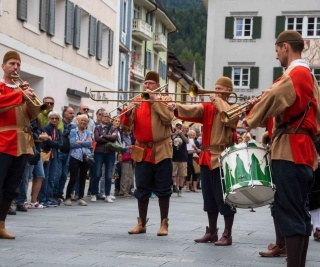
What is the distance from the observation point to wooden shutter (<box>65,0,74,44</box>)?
2473 cm

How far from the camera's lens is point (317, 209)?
9.90 m

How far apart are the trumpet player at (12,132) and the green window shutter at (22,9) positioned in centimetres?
1192

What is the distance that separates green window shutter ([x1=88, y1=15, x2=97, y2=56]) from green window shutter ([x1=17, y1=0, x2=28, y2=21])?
684cm

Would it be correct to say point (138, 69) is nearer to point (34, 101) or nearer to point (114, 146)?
point (114, 146)

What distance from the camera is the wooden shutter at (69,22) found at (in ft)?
81.1

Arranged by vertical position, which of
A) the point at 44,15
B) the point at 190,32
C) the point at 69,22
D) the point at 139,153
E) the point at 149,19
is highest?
the point at 190,32

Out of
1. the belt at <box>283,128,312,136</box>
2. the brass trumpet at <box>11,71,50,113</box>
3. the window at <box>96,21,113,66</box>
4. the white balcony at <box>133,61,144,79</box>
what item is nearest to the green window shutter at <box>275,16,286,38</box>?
the white balcony at <box>133,61,144,79</box>

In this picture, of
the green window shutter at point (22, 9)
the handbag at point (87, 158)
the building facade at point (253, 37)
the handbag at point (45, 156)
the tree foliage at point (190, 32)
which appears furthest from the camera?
the tree foliage at point (190, 32)

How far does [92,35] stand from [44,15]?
18.0ft

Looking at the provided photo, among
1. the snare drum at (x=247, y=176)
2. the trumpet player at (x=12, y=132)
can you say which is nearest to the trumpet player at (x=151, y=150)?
the trumpet player at (x=12, y=132)

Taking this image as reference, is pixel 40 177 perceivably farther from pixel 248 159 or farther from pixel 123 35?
pixel 123 35

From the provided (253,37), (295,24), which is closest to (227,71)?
(253,37)

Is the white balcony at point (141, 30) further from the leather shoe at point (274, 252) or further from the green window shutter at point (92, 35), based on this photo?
the leather shoe at point (274, 252)

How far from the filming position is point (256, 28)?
4428 cm
